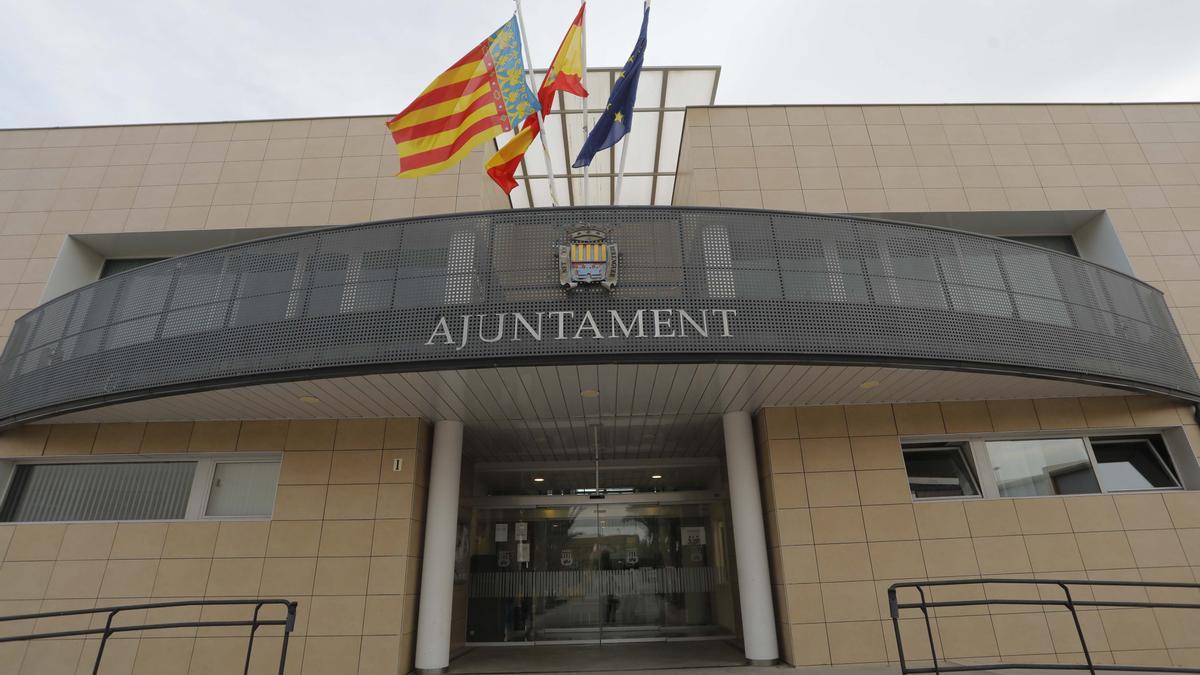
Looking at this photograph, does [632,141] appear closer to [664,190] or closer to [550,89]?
[664,190]

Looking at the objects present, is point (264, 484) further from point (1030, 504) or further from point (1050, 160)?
point (1050, 160)

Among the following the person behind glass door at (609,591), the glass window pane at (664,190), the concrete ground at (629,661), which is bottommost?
the concrete ground at (629,661)

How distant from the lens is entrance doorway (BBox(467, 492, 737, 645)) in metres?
10.5

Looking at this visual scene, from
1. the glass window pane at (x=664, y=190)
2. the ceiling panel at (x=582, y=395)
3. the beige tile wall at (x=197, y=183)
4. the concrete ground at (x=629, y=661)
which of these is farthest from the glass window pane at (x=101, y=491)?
the glass window pane at (x=664, y=190)

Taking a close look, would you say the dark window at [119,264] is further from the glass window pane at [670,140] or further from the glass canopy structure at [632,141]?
the glass window pane at [670,140]

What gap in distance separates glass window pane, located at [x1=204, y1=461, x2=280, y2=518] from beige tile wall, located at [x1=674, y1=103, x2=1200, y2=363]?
8.56 metres

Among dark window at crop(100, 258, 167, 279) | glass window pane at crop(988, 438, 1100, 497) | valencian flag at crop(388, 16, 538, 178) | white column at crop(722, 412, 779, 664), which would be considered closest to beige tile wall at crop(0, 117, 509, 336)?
dark window at crop(100, 258, 167, 279)

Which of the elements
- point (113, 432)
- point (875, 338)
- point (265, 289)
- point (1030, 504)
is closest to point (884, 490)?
point (1030, 504)

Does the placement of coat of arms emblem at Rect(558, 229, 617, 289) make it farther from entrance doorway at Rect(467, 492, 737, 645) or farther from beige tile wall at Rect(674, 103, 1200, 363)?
entrance doorway at Rect(467, 492, 737, 645)

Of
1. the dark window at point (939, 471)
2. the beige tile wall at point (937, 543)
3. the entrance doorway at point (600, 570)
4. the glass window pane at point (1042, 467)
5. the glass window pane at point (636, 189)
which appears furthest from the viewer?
the glass window pane at point (636, 189)

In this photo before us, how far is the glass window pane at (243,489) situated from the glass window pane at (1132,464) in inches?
512

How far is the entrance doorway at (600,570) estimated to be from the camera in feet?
34.5

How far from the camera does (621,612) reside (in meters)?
10.6

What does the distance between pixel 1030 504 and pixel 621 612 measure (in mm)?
6865
